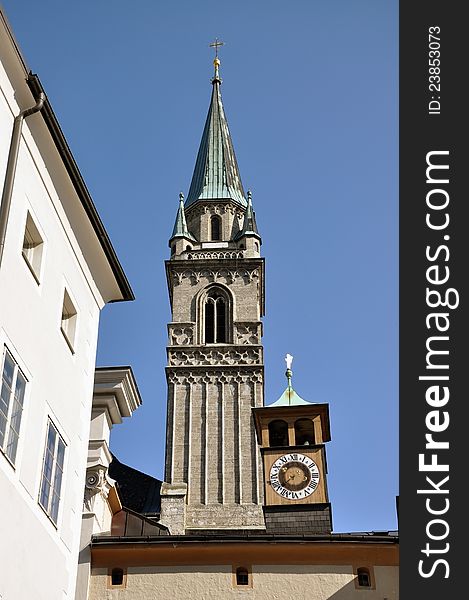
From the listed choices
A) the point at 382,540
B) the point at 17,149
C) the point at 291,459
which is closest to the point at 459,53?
the point at 17,149

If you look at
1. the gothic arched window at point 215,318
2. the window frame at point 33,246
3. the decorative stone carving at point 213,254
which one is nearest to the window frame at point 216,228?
the decorative stone carving at point 213,254

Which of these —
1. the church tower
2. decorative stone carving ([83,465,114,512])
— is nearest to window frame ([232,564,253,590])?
decorative stone carving ([83,465,114,512])

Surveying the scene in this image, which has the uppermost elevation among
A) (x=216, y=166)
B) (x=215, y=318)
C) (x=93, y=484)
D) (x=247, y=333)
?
(x=216, y=166)

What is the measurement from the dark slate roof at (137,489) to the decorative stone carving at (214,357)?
20.7 feet

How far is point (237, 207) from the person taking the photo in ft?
209

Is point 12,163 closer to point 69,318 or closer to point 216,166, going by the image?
point 69,318

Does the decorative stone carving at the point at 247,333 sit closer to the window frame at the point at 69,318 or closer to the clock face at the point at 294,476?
the clock face at the point at 294,476

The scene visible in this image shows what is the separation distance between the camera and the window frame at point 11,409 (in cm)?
1346

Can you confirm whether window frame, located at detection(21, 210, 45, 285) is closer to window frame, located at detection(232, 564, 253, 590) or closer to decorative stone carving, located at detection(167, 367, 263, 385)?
window frame, located at detection(232, 564, 253, 590)

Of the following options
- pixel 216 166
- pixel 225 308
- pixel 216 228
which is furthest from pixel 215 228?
pixel 225 308

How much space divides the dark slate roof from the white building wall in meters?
36.7

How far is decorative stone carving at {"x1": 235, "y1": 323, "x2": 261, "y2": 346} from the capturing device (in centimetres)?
5475

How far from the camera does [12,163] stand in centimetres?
1440

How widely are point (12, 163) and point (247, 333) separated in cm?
4092
